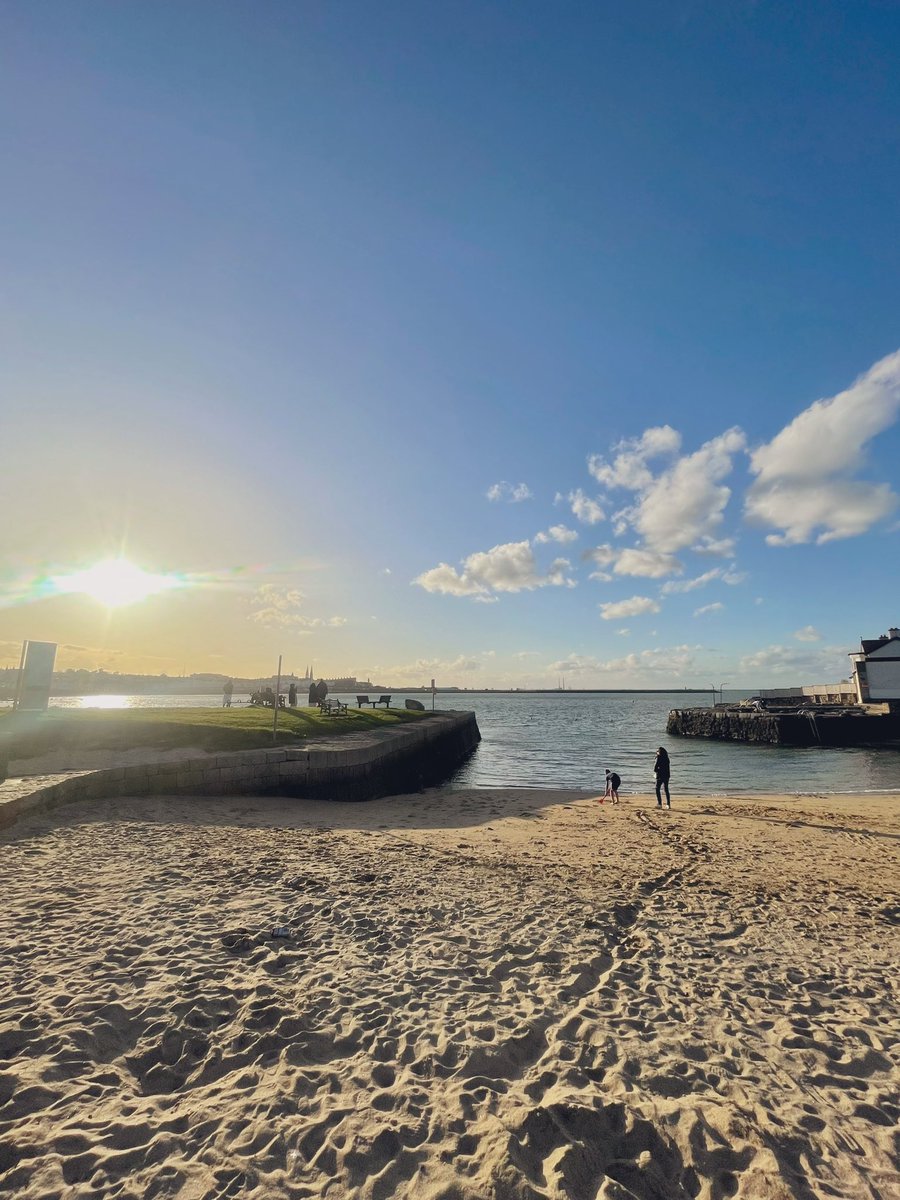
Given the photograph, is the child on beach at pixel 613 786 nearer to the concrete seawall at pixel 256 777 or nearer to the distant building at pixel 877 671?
the concrete seawall at pixel 256 777

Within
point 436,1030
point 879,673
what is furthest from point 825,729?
point 436,1030

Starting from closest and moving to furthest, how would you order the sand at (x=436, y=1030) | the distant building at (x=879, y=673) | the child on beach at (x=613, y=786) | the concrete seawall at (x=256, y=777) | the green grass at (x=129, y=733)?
1. the sand at (x=436, y=1030)
2. the concrete seawall at (x=256, y=777)
3. the green grass at (x=129, y=733)
4. the child on beach at (x=613, y=786)
5. the distant building at (x=879, y=673)

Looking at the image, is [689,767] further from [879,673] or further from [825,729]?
[879,673]

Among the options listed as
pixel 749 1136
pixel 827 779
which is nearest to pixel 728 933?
pixel 749 1136

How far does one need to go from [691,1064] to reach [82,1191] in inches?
152

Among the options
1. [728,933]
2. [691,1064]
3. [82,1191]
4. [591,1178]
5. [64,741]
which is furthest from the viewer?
[64,741]

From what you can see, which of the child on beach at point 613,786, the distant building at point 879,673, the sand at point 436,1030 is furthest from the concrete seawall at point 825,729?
the sand at point 436,1030

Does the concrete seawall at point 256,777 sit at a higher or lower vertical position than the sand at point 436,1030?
higher

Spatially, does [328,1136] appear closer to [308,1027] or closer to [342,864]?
[308,1027]

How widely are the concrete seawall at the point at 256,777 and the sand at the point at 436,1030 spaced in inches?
95.9

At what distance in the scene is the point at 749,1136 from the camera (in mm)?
3391

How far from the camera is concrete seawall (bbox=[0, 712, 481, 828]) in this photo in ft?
35.7

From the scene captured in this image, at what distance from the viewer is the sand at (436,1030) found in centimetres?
314

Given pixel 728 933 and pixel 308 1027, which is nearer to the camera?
pixel 308 1027
